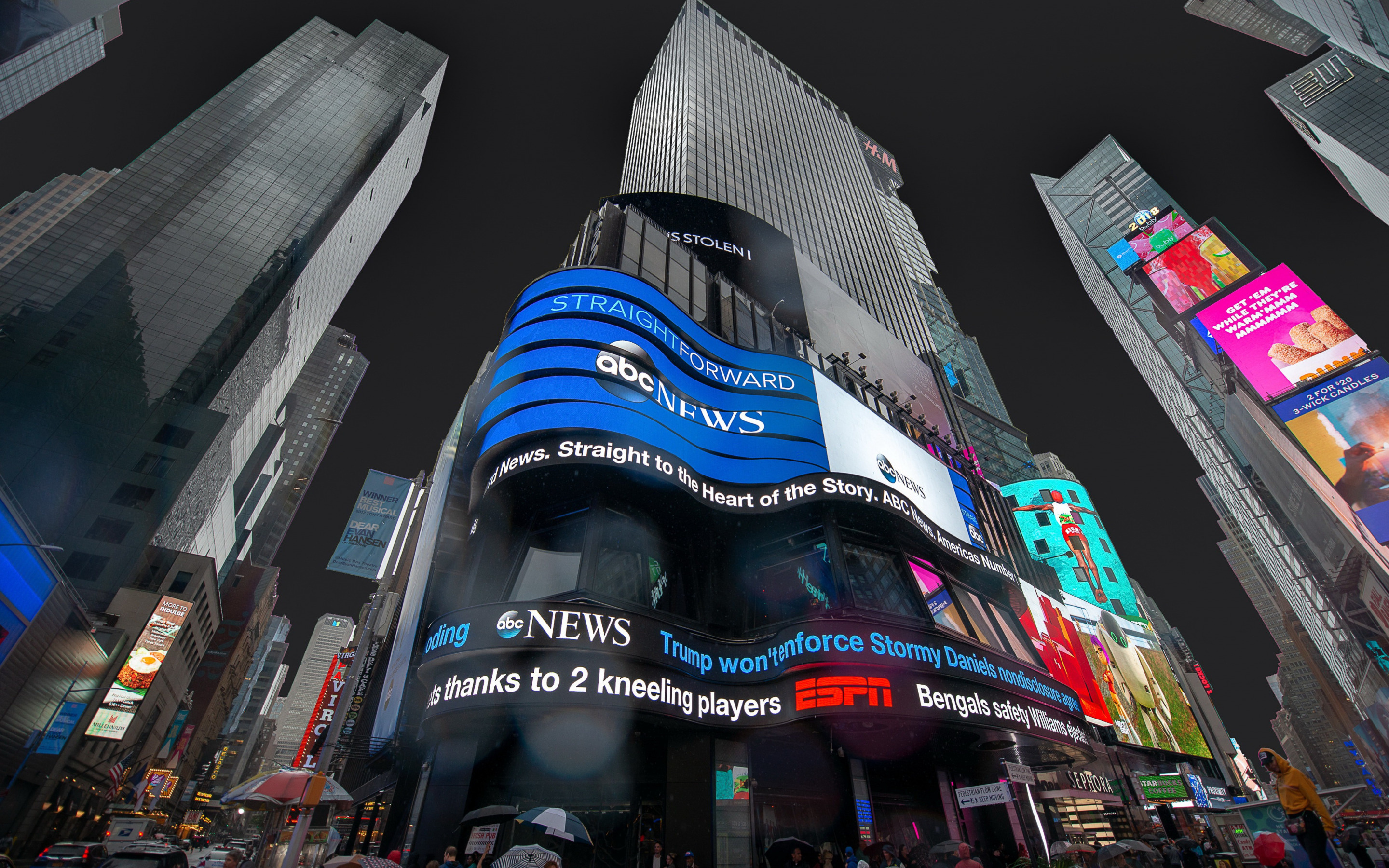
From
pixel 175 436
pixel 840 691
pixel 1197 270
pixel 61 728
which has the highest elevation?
pixel 1197 270

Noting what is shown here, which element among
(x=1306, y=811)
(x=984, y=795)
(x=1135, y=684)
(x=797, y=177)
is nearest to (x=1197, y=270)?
(x=797, y=177)

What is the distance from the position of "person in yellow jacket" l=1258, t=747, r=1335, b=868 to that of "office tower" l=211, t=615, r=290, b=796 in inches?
6680

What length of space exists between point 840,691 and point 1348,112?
100694 mm

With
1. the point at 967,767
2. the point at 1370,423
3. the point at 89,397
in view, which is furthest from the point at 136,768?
the point at 1370,423

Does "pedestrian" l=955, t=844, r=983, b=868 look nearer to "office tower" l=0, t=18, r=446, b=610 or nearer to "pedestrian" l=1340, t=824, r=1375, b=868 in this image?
"pedestrian" l=1340, t=824, r=1375, b=868

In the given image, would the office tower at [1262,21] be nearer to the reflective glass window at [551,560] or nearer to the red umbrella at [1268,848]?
the reflective glass window at [551,560]

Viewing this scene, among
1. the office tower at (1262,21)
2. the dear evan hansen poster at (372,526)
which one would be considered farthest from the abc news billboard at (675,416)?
the office tower at (1262,21)

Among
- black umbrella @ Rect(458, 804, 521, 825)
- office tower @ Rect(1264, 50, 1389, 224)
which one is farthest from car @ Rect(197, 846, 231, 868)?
office tower @ Rect(1264, 50, 1389, 224)

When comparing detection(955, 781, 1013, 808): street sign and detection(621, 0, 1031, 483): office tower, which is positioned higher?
detection(621, 0, 1031, 483): office tower

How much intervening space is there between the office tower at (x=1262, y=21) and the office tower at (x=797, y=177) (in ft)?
196

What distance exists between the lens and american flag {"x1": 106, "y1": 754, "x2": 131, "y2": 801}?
51.3m

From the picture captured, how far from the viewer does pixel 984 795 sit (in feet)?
52.0

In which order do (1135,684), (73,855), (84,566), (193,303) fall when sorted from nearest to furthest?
(73,855)
(1135,684)
(84,566)
(193,303)

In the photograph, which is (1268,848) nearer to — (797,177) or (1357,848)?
(1357,848)
